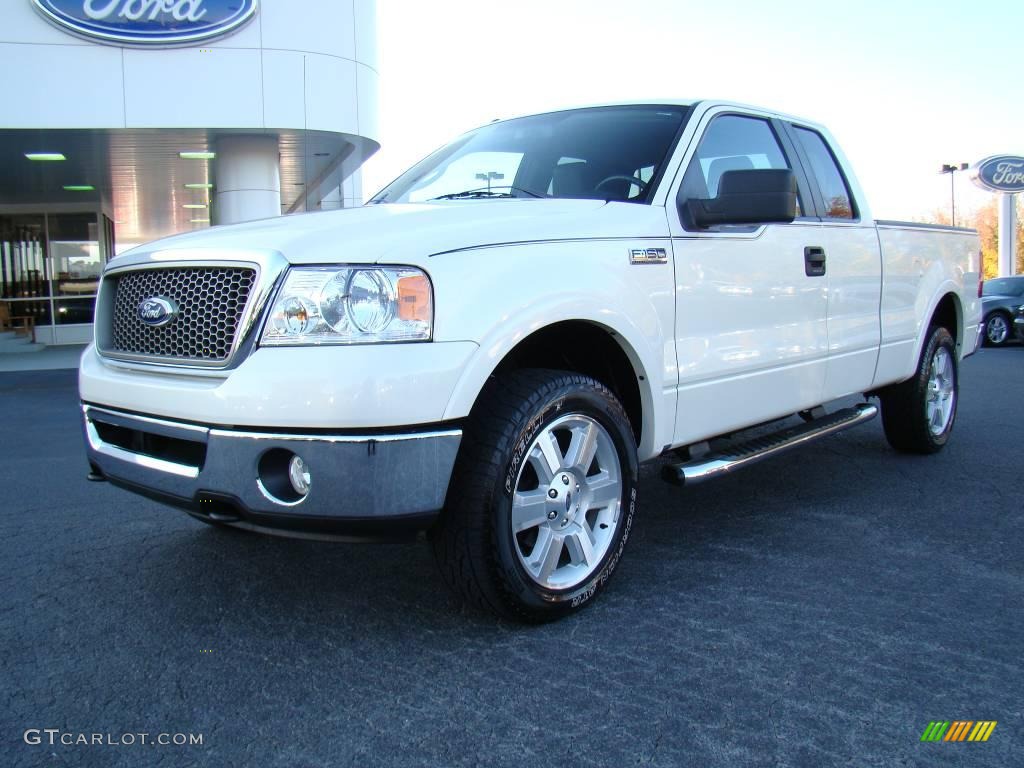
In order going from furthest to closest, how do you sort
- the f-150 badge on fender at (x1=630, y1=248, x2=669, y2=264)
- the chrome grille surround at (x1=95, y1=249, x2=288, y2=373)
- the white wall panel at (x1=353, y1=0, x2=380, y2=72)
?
the white wall panel at (x1=353, y1=0, x2=380, y2=72) → the f-150 badge on fender at (x1=630, y1=248, x2=669, y2=264) → the chrome grille surround at (x1=95, y1=249, x2=288, y2=373)

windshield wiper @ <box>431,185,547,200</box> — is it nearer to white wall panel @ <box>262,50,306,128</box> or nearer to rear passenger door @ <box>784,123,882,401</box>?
rear passenger door @ <box>784,123,882,401</box>

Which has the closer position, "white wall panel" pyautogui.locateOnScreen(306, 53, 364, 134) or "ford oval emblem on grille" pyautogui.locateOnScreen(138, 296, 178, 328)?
"ford oval emblem on grille" pyautogui.locateOnScreen(138, 296, 178, 328)

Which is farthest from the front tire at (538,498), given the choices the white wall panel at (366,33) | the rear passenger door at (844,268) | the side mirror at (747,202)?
the white wall panel at (366,33)

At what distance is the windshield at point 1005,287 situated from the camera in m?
18.3

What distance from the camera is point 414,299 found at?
8.80 ft

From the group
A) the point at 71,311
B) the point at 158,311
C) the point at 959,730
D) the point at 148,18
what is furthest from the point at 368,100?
the point at 959,730

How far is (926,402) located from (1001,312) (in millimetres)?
14291

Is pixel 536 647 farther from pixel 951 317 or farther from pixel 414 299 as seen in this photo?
pixel 951 317

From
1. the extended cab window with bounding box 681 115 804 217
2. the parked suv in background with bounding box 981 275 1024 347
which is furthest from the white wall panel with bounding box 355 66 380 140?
the parked suv in background with bounding box 981 275 1024 347

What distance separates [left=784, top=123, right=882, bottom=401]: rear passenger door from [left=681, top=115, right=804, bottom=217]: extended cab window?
0.76 ft

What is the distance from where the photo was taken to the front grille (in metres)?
2.81

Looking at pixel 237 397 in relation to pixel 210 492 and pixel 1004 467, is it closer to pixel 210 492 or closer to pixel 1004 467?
pixel 210 492

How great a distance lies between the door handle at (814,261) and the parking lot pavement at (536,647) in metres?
1.20

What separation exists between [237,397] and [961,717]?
2216mm
